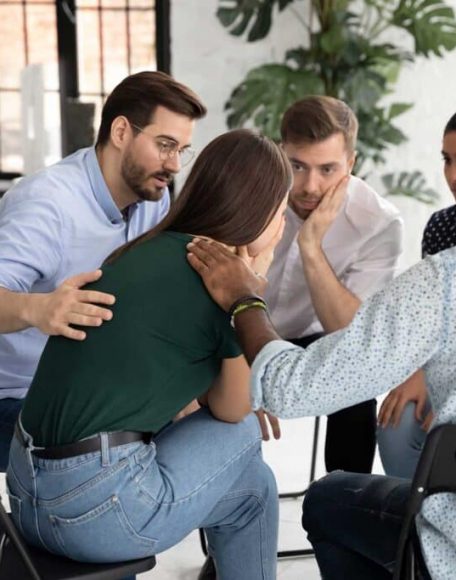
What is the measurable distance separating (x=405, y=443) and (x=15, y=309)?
0.98 metres

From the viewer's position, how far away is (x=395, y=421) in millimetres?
2469

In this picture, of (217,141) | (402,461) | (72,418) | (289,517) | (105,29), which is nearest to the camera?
(72,418)

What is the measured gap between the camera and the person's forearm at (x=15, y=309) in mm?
1935

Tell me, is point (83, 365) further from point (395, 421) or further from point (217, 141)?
point (395, 421)

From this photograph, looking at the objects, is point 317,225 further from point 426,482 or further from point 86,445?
point 426,482

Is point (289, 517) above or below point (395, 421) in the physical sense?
below

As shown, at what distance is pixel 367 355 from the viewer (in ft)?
4.71

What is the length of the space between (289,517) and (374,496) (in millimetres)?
1309

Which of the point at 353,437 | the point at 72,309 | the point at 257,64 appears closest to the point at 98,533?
the point at 72,309

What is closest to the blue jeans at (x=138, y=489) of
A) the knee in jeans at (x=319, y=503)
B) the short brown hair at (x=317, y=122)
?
the knee in jeans at (x=319, y=503)

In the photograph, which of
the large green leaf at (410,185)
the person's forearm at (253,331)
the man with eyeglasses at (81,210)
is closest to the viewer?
the person's forearm at (253,331)

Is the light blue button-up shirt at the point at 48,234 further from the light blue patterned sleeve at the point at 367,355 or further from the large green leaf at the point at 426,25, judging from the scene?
the large green leaf at the point at 426,25

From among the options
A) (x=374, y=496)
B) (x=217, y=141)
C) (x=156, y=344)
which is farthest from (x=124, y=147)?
(x=374, y=496)

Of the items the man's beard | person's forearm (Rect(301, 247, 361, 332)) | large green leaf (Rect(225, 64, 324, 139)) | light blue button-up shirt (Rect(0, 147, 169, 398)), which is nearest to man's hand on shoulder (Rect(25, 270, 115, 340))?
light blue button-up shirt (Rect(0, 147, 169, 398))
